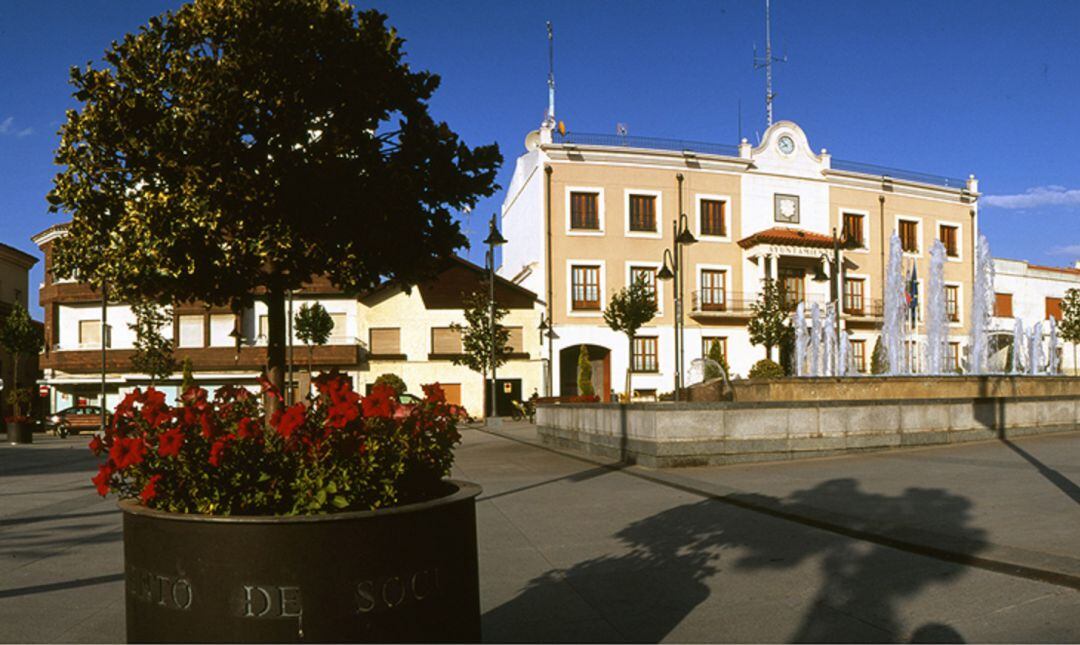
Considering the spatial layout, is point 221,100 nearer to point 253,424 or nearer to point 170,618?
point 253,424

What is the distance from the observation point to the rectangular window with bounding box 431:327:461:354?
1732 inches

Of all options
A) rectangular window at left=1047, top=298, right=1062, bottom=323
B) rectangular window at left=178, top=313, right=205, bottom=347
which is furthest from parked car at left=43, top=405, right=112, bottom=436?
rectangular window at left=1047, top=298, right=1062, bottom=323

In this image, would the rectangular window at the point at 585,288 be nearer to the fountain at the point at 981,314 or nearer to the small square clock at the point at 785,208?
the small square clock at the point at 785,208

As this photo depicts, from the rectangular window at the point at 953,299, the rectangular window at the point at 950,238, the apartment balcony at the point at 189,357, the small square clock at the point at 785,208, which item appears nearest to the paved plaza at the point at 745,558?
the apartment balcony at the point at 189,357

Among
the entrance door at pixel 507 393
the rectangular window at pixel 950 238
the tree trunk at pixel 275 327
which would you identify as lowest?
the entrance door at pixel 507 393

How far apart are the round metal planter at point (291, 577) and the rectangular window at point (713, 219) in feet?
138

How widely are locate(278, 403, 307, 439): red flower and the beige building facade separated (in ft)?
121

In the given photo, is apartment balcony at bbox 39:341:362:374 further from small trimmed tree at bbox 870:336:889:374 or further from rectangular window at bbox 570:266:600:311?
small trimmed tree at bbox 870:336:889:374

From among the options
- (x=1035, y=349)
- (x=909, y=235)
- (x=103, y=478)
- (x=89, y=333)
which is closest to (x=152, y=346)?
(x=89, y=333)

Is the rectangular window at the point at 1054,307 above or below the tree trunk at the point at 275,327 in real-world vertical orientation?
above

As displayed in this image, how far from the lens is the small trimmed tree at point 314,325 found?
41688 mm

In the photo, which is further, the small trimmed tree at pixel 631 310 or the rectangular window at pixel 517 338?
the rectangular window at pixel 517 338

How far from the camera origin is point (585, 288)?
139ft

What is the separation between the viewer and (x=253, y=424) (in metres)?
3.65
